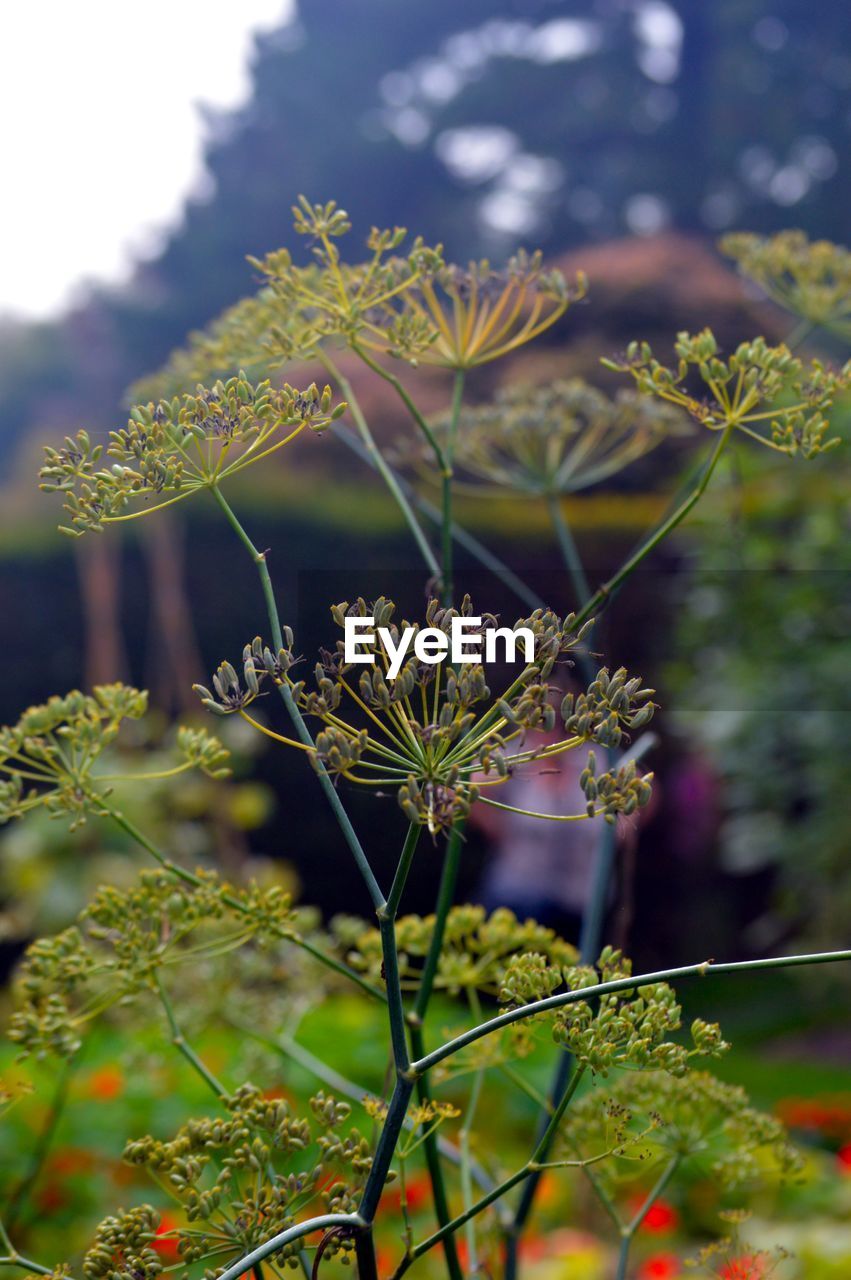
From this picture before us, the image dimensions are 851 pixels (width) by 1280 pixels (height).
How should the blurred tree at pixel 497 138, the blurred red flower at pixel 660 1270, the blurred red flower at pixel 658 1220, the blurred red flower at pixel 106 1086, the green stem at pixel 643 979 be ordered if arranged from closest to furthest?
the green stem at pixel 643 979 < the blurred red flower at pixel 660 1270 < the blurred red flower at pixel 658 1220 < the blurred red flower at pixel 106 1086 < the blurred tree at pixel 497 138

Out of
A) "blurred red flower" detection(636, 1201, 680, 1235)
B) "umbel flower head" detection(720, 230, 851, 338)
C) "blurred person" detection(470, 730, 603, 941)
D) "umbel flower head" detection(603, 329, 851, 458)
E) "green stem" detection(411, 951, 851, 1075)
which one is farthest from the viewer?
"blurred person" detection(470, 730, 603, 941)

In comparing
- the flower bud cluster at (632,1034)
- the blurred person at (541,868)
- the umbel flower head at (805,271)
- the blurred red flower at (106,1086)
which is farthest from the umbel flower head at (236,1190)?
the blurred red flower at (106,1086)

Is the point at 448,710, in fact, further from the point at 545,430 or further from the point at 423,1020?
the point at 545,430

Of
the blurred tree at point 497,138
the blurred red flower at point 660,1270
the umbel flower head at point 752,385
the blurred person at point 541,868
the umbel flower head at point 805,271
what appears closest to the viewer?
the umbel flower head at point 752,385

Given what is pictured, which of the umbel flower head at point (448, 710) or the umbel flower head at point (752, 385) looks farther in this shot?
the umbel flower head at point (752, 385)

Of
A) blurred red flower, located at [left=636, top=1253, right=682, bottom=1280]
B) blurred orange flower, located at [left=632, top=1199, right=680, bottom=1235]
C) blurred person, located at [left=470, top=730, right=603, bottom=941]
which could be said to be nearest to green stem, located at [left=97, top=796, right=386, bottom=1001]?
blurred red flower, located at [left=636, top=1253, right=682, bottom=1280]

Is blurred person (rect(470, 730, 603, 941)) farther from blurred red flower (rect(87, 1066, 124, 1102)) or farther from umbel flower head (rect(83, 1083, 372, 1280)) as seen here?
umbel flower head (rect(83, 1083, 372, 1280))

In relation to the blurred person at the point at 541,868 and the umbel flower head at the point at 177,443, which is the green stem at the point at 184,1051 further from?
the blurred person at the point at 541,868

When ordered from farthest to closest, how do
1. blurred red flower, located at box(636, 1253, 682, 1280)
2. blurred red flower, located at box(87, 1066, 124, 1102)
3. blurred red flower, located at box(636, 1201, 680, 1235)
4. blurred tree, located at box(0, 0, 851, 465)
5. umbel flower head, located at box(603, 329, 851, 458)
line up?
blurred tree, located at box(0, 0, 851, 465)
blurred red flower, located at box(87, 1066, 124, 1102)
blurred red flower, located at box(636, 1201, 680, 1235)
blurred red flower, located at box(636, 1253, 682, 1280)
umbel flower head, located at box(603, 329, 851, 458)
